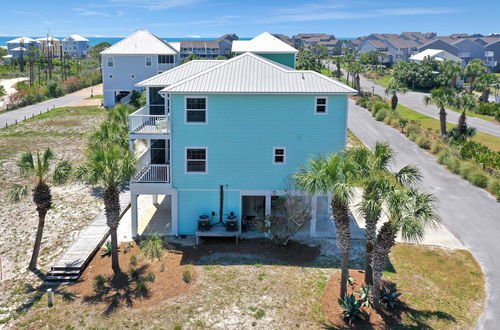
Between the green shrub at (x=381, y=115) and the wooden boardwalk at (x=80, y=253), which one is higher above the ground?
the green shrub at (x=381, y=115)

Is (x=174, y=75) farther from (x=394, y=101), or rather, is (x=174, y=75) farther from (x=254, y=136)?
(x=394, y=101)

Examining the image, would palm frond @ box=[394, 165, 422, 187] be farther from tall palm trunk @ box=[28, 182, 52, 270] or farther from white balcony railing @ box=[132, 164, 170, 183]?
tall palm trunk @ box=[28, 182, 52, 270]

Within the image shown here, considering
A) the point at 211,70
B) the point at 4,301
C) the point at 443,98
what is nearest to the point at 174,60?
the point at 443,98

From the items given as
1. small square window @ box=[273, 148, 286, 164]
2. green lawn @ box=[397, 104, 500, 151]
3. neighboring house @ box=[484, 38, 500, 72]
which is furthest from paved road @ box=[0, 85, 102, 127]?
neighboring house @ box=[484, 38, 500, 72]

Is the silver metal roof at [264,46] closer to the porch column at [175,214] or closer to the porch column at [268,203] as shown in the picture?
the porch column at [268,203]

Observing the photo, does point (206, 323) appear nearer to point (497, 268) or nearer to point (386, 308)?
point (386, 308)

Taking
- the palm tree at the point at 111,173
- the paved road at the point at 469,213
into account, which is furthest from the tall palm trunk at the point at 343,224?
the palm tree at the point at 111,173
